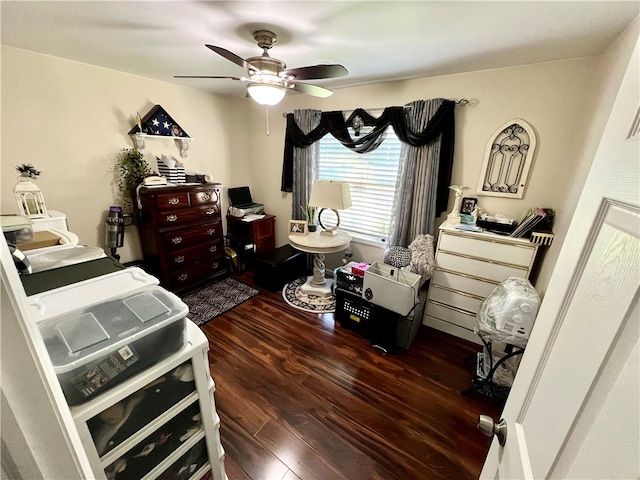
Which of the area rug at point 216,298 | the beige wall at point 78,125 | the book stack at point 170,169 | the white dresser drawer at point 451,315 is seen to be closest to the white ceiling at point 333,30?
the beige wall at point 78,125

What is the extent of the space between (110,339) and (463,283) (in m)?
2.35

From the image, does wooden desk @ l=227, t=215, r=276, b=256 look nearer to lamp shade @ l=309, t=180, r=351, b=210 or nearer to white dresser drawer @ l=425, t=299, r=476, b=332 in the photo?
lamp shade @ l=309, t=180, r=351, b=210

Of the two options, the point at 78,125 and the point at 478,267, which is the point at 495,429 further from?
the point at 78,125

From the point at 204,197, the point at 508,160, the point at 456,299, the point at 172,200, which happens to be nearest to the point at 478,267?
the point at 456,299

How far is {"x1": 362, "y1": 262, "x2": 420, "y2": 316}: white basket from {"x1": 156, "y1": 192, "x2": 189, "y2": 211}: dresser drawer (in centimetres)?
204

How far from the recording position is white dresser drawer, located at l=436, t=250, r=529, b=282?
1.94 m

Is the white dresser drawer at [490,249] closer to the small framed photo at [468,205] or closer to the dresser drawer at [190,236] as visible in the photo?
the small framed photo at [468,205]

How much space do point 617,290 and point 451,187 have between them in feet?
6.96

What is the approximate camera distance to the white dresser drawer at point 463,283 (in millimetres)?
2059

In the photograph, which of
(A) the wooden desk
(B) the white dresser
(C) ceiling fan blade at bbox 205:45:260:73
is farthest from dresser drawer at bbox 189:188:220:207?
(B) the white dresser

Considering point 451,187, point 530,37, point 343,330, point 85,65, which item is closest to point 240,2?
point 530,37

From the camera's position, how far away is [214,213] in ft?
9.78

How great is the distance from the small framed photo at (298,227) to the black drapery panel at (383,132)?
3.21 ft

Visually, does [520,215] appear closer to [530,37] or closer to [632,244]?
[530,37]
